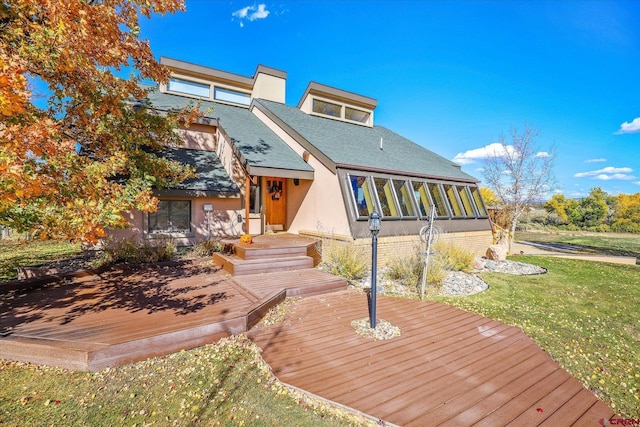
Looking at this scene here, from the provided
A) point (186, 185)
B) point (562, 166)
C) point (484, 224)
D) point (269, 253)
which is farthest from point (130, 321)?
point (562, 166)

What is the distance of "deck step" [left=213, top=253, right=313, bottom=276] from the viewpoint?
695 cm

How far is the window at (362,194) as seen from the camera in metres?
9.05

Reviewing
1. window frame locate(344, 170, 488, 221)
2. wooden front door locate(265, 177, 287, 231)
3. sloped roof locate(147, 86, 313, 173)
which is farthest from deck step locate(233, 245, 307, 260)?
Answer: wooden front door locate(265, 177, 287, 231)

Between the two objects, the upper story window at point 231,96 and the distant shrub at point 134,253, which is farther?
the upper story window at point 231,96

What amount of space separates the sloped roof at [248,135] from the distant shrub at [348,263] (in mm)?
3630

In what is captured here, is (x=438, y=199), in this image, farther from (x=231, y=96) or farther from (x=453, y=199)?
(x=231, y=96)

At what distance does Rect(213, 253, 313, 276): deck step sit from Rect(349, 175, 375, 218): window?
8.33 feet

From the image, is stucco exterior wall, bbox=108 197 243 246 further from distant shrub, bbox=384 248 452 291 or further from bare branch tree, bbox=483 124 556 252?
bare branch tree, bbox=483 124 556 252

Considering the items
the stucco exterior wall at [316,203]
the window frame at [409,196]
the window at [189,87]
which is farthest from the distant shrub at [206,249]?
the window at [189,87]

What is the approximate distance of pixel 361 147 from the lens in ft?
39.7

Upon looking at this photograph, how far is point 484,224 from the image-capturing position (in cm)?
1205

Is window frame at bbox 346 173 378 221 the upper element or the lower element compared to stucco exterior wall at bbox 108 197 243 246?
upper

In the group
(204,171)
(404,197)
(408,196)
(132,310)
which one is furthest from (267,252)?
(408,196)

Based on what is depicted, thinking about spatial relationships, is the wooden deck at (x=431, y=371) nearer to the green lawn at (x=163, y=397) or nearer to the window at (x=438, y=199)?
the green lawn at (x=163, y=397)
